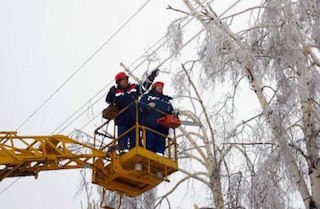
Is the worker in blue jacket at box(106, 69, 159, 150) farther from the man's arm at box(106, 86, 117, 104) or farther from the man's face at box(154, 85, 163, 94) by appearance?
the man's face at box(154, 85, 163, 94)

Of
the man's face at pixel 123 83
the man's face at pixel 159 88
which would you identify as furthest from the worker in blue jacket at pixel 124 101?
the man's face at pixel 159 88

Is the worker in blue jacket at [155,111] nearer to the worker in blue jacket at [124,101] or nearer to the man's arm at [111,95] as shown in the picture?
the worker in blue jacket at [124,101]

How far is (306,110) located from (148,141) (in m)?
2.75

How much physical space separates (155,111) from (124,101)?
0.58 metres

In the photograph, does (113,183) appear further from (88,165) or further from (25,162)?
(25,162)

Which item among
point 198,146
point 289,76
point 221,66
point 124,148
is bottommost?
point 124,148

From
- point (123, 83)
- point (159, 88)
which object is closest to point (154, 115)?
point (159, 88)

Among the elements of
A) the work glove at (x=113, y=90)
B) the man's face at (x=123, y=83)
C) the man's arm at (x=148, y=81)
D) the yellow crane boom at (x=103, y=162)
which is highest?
the man's arm at (x=148, y=81)

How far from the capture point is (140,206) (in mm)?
13922

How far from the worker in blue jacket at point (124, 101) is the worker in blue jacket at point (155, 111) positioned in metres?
0.19

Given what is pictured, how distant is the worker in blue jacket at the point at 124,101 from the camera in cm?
831

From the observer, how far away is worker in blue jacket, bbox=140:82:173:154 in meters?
8.40

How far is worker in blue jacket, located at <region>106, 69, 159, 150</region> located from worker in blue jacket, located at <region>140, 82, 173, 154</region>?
0.19m

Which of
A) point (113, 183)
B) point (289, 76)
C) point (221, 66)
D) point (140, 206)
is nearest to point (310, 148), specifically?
point (289, 76)
